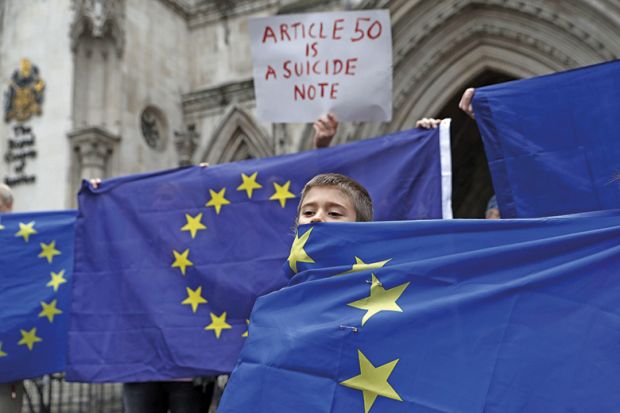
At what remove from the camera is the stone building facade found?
28.5 feet

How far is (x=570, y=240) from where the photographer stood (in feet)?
6.82

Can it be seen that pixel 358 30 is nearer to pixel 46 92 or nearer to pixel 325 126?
pixel 325 126

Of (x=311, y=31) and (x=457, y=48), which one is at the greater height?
(x=457, y=48)

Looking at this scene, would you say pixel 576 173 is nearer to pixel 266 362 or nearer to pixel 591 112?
pixel 591 112

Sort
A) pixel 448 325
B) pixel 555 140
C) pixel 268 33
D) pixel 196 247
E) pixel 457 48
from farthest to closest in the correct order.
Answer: pixel 457 48 → pixel 268 33 → pixel 196 247 → pixel 555 140 → pixel 448 325

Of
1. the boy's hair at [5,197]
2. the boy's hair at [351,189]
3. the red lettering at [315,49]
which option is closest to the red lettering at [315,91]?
the red lettering at [315,49]

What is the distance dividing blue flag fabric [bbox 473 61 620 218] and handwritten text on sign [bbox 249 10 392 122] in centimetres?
77

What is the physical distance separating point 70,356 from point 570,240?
336cm

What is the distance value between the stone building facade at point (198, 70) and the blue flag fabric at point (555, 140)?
452 cm

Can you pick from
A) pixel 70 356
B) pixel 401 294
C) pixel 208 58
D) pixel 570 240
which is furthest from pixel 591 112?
pixel 208 58

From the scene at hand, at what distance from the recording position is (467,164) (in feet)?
37.9

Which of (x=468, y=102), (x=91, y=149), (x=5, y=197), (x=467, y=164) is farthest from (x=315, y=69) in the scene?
(x=91, y=149)

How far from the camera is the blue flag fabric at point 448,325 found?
1.83m

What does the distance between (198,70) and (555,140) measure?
1171cm
